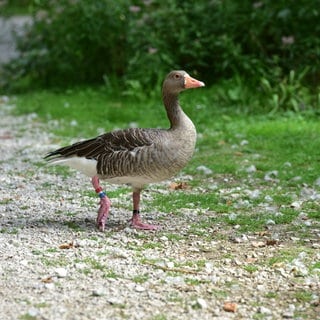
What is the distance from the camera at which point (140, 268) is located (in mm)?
5629

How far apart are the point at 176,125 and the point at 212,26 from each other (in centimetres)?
768

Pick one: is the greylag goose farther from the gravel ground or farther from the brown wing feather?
the gravel ground

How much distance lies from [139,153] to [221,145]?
3.85 metres

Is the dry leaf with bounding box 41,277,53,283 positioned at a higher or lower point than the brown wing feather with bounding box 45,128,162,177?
lower

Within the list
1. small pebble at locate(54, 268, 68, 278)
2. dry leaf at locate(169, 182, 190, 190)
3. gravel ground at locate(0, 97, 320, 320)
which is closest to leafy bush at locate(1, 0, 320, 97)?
dry leaf at locate(169, 182, 190, 190)

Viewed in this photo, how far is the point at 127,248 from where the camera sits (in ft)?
20.2

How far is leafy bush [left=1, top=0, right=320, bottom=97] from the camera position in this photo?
13320 mm

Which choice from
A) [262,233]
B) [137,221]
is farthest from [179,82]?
[262,233]

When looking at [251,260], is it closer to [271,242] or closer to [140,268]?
[271,242]

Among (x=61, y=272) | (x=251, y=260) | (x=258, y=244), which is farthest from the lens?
(x=258, y=244)

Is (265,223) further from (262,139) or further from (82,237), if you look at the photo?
(262,139)

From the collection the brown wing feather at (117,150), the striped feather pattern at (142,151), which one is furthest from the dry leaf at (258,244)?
the brown wing feather at (117,150)

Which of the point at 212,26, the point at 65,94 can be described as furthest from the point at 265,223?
the point at 65,94

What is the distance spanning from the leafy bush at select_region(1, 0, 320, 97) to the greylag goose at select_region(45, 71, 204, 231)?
21.1 feet
